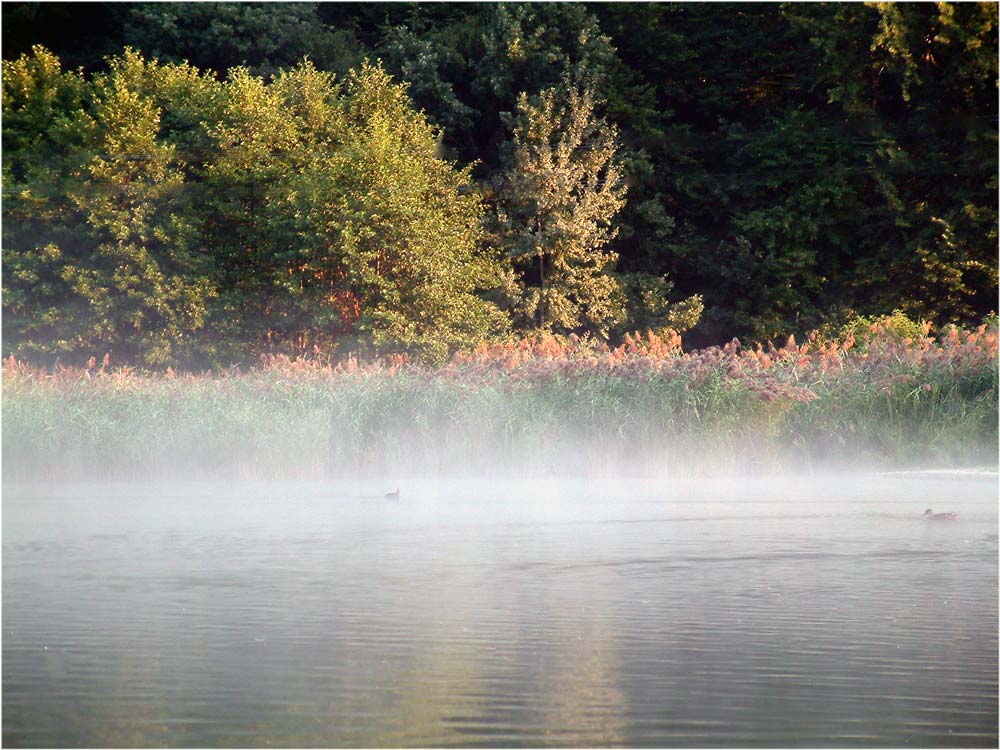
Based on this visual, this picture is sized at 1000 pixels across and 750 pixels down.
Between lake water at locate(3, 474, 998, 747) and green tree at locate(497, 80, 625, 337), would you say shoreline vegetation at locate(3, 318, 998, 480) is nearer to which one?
lake water at locate(3, 474, 998, 747)

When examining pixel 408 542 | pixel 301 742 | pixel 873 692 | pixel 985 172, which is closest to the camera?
pixel 301 742

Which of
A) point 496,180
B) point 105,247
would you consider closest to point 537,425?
point 105,247

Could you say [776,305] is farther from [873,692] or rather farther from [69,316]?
[873,692]

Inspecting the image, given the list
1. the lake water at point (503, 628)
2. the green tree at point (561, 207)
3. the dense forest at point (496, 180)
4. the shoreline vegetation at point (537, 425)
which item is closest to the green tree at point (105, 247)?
the dense forest at point (496, 180)

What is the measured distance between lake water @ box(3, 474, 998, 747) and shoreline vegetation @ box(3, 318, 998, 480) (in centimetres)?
373

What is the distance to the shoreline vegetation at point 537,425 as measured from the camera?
14172mm

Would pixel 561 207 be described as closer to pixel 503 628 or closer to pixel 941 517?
pixel 941 517

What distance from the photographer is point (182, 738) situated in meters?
4.05

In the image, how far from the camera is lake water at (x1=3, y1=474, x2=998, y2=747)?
4258 millimetres

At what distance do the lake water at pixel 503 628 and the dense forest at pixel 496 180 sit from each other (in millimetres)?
18962

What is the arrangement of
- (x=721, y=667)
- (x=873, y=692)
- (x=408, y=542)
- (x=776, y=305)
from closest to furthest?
(x=873, y=692), (x=721, y=667), (x=408, y=542), (x=776, y=305)

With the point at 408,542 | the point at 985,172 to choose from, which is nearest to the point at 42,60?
the point at 985,172

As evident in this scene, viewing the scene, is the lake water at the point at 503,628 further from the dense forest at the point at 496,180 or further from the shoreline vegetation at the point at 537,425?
the dense forest at the point at 496,180

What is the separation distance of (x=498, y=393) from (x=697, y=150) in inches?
828
